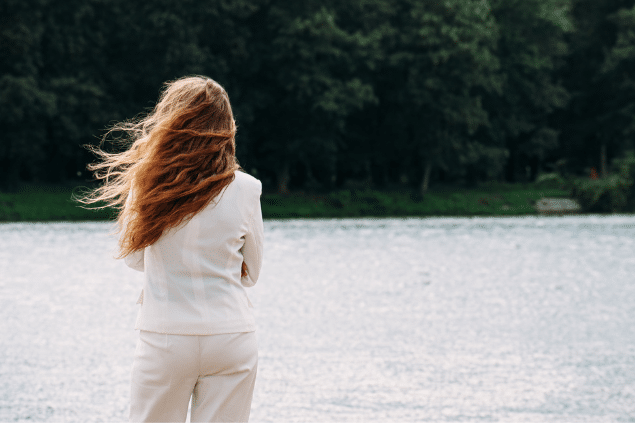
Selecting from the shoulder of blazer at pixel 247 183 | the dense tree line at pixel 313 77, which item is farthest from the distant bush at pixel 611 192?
the shoulder of blazer at pixel 247 183

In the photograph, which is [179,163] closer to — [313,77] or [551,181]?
[313,77]

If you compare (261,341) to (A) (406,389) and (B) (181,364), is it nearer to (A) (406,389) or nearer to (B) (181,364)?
(A) (406,389)

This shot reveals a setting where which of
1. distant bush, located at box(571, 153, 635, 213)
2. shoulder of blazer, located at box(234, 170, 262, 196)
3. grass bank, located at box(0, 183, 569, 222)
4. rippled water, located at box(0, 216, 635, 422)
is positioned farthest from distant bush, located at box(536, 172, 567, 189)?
shoulder of blazer, located at box(234, 170, 262, 196)

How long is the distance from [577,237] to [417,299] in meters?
15.5

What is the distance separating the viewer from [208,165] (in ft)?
8.65

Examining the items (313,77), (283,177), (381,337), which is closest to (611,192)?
(313,77)

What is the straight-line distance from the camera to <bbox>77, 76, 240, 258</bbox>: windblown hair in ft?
8.49

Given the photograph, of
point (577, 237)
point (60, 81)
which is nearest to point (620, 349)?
point (577, 237)

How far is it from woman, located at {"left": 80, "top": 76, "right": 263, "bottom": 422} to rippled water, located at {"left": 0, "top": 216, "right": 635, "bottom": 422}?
1.38 feet

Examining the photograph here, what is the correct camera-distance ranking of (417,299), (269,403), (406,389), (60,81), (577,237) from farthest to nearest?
(60,81), (577,237), (417,299), (406,389), (269,403)

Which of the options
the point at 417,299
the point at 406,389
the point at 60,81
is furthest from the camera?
the point at 60,81

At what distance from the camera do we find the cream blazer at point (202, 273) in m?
2.58

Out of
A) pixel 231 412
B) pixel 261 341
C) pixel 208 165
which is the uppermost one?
pixel 208 165

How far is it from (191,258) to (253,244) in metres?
0.25
